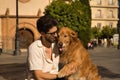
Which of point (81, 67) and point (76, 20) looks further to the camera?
point (76, 20)

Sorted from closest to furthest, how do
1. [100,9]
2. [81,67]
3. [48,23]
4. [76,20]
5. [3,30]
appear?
1. [48,23]
2. [81,67]
3. [76,20]
4. [3,30]
5. [100,9]

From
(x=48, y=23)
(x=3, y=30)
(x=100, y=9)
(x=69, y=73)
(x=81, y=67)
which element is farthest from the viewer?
(x=100, y=9)

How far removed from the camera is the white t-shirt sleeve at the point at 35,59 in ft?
15.1

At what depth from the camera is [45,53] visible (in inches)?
183

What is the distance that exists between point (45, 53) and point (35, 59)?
0.14 m

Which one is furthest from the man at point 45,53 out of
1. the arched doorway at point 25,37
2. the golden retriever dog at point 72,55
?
the arched doorway at point 25,37

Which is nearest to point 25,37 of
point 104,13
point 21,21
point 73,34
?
point 21,21

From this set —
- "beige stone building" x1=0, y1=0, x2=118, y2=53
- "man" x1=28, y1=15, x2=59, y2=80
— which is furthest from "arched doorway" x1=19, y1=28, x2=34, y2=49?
"man" x1=28, y1=15, x2=59, y2=80

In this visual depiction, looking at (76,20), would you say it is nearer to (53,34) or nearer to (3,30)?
(3,30)

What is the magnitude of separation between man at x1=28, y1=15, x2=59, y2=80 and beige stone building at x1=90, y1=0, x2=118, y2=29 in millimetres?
97595

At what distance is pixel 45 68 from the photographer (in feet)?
15.3

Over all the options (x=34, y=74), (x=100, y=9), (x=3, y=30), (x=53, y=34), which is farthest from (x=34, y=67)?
(x=100, y=9)

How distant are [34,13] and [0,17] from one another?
4515 mm

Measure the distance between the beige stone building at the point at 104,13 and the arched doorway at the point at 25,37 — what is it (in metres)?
52.7
